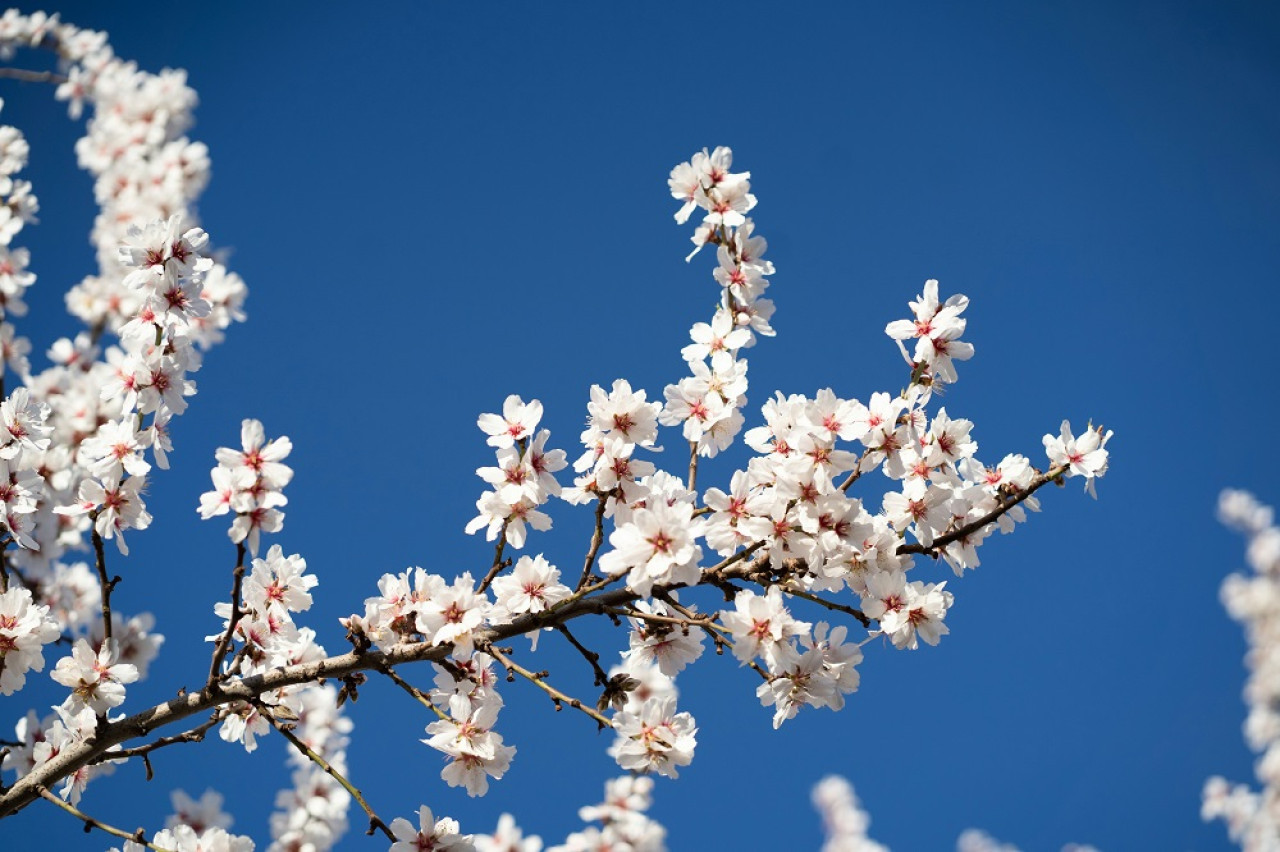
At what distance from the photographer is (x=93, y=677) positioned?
3.21m

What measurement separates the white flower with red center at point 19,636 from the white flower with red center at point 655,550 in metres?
2.08

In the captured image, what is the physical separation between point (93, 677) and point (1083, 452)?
3772 millimetres

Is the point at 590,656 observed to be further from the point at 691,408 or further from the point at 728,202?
the point at 728,202

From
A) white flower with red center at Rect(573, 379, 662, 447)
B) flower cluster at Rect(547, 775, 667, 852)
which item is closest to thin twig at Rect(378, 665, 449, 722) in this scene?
white flower with red center at Rect(573, 379, 662, 447)

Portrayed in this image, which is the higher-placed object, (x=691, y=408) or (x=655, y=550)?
(x=691, y=408)

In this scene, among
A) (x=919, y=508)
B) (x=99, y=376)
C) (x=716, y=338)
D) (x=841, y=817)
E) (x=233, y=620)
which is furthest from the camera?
(x=841, y=817)

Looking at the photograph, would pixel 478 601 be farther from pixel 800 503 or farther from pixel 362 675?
pixel 800 503

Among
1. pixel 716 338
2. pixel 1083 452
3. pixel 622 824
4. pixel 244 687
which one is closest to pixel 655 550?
pixel 716 338

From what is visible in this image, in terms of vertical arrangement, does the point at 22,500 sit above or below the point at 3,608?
above

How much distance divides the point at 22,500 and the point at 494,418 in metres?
1.89

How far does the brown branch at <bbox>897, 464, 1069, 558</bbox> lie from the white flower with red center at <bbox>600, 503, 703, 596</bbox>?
35.8 inches

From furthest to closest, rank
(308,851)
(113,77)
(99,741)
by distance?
1. (113,77)
2. (308,851)
3. (99,741)

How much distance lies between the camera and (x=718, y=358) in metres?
3.68

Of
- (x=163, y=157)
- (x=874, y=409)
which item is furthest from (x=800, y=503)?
(x=163, y=157)
